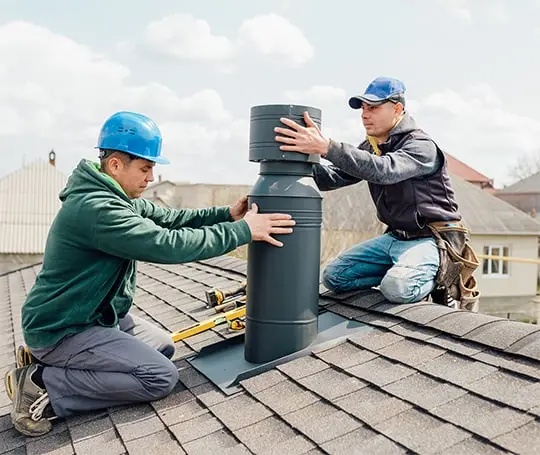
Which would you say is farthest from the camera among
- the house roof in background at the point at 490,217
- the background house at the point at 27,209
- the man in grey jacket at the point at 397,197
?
the house roof in background at the point at 490,217

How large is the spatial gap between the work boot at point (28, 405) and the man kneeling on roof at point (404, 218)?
1912mm

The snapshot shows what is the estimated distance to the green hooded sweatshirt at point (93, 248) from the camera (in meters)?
2.86

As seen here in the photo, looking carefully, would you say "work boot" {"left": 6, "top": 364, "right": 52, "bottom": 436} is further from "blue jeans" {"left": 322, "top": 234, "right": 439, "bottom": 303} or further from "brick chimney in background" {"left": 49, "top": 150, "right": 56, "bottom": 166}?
"brick chimney in background" {"left": 49, "top": 150, "right": 56, "bottom": 166}

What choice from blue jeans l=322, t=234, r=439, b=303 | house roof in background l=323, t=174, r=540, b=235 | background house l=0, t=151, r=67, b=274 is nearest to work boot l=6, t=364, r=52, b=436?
blue jeans l=322, t=234, r=439, b=303

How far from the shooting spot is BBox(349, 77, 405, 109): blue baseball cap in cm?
383

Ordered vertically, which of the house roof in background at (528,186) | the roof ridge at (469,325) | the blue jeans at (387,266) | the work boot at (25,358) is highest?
the house roof in background at (528,186)

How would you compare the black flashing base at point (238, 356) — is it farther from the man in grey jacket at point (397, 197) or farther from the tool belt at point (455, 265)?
the tool belt at point (455, 265)

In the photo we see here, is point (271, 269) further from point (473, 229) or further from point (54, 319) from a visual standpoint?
point (473, 229)

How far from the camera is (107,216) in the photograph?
9.36 feet

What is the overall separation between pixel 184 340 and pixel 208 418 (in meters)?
1.28

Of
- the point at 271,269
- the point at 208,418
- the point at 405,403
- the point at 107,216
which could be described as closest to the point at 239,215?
the point at 271,269

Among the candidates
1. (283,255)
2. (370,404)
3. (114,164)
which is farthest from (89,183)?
(370,404)

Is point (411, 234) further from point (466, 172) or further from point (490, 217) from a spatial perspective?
point (466, 172)

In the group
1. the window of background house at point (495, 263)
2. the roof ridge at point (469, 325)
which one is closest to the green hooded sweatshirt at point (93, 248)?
the roof ridge at point (469, 325)
